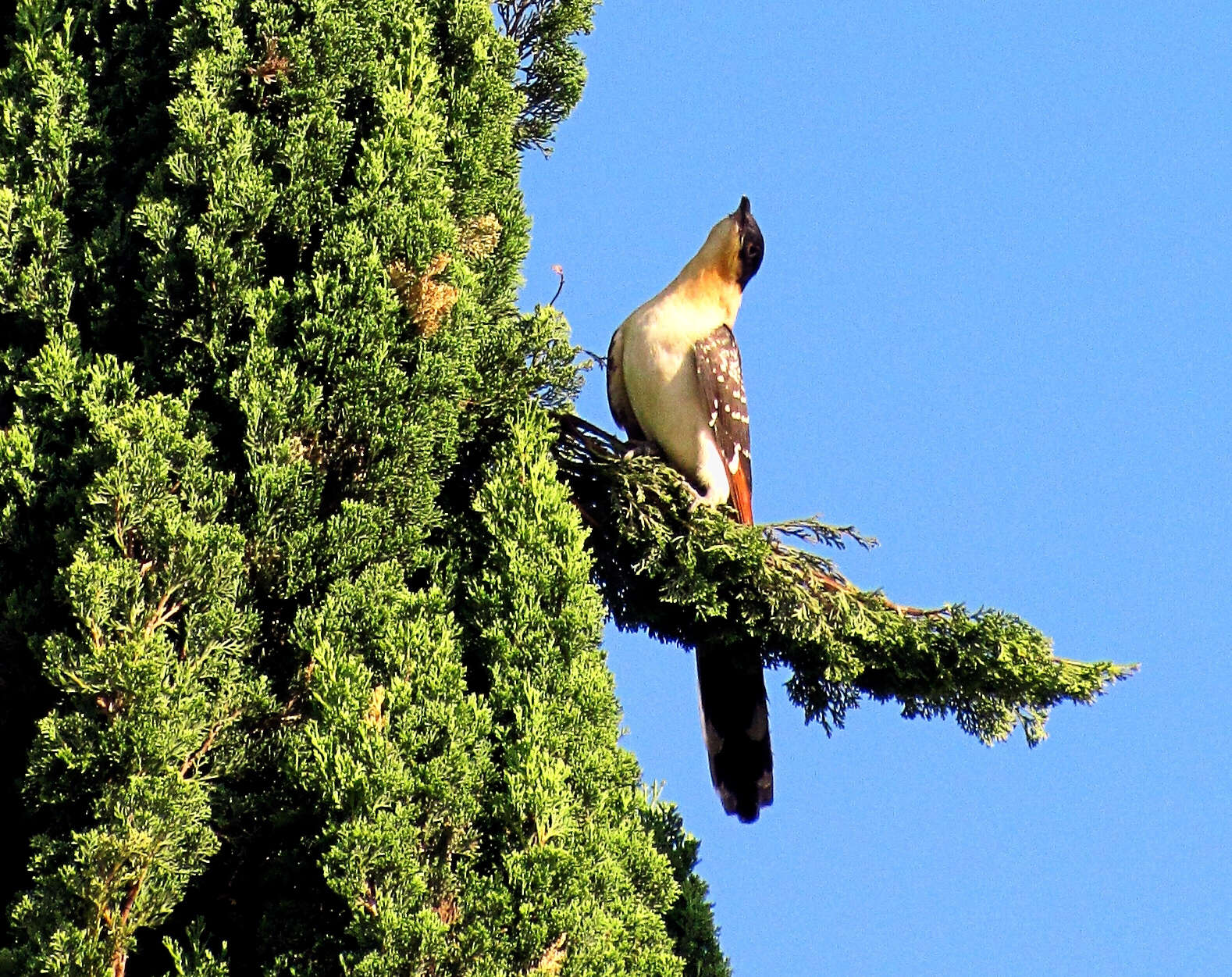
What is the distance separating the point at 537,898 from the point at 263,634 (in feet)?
3.46

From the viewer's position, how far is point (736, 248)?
7195 millimetres

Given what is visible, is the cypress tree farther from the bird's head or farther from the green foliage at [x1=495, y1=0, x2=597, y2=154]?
the bird's head

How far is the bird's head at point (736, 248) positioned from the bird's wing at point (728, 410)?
0.56 m

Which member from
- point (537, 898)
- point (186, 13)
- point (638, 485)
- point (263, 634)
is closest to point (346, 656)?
point (263, 634)

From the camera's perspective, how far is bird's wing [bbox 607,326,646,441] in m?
6.77

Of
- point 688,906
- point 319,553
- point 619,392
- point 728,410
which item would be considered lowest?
point 688,906

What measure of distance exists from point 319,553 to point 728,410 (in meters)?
2.92

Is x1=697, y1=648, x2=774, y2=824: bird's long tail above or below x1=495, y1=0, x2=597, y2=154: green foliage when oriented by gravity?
below

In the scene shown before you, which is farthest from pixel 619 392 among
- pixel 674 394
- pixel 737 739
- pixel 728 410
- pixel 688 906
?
pixel 688 906

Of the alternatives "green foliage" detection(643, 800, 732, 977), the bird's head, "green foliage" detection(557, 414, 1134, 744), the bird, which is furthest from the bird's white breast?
"green foliage" detection(643, 800, 732, 977)

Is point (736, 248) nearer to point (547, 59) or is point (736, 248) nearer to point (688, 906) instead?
point (547, 59)

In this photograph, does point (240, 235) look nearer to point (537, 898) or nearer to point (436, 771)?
point (436, 771)

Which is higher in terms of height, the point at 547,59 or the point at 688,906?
the point at 547,59

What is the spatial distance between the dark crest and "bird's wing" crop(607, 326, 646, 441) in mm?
779
